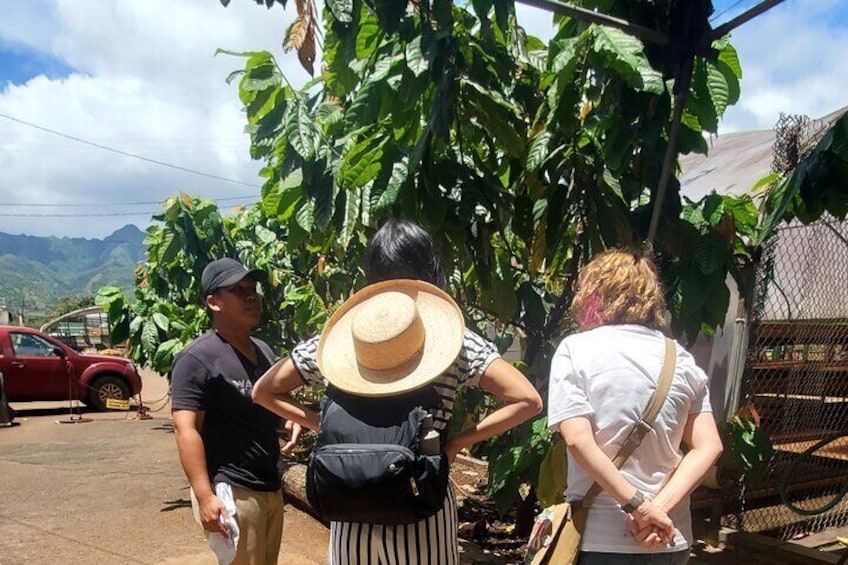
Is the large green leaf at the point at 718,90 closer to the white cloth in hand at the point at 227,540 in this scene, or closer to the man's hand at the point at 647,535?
the man's hand at the point at 647,535

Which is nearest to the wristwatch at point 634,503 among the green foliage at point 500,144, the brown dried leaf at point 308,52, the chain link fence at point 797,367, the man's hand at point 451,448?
the man's hand at point 451,448

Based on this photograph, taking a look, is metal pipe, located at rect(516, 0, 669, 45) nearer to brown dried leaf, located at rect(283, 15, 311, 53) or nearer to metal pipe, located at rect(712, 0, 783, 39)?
metal pipe, located at rect(712, 0, 783, 39)

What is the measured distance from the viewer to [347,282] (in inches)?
204

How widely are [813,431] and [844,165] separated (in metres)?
2.89

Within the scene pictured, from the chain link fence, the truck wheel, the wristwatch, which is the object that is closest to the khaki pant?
the wristwatch

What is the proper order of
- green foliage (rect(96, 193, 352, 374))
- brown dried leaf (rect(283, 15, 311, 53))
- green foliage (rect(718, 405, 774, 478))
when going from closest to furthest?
green foliage (rect(718, 405, 774, 478)) < brown dried leaf (rect(283, 15, 311, 53)) < green foliage (rect(96, 193, 352, 374))

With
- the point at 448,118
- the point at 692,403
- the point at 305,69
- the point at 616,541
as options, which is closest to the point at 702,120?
the point at 448,118

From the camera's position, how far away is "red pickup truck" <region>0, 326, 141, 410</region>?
12703 mm

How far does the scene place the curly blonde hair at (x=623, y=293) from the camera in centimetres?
206

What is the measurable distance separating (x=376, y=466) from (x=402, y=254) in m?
0.63

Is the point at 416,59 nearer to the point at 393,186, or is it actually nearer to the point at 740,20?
the point at 393,186

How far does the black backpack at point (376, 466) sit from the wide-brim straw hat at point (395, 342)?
0.20ft

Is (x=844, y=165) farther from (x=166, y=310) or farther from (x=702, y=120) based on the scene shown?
(x=166, y=310)

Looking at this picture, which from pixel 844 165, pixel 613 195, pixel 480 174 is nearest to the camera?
pixel 844 165
